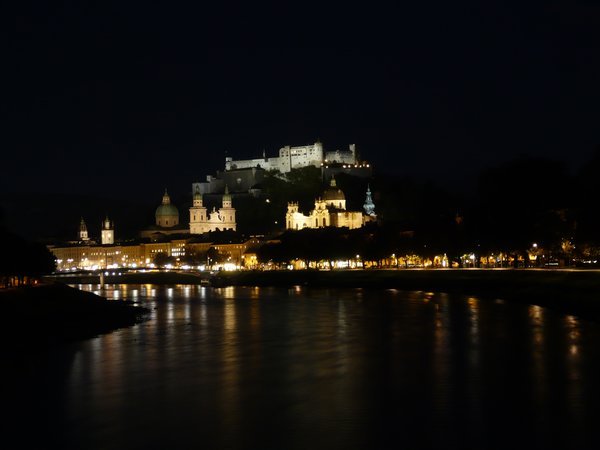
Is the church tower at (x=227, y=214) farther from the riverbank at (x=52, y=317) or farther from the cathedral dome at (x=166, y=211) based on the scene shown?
the riverbank at (x=52, y=317)

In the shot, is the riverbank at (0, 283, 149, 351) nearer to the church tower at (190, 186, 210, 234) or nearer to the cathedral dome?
the church tower at (190, 186, 210, 234)

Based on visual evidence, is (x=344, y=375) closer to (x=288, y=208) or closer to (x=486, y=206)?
(x=486, y=206)

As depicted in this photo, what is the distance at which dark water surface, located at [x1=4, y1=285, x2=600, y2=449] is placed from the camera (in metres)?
19.9

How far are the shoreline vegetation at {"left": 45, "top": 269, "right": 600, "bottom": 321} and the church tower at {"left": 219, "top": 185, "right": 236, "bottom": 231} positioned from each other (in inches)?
1594

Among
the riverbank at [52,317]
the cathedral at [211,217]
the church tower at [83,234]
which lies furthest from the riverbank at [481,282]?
the church tower at [83,234]

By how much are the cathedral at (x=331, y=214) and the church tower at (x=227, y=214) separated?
59.5ft

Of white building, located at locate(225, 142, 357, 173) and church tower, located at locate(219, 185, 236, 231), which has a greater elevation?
white building, located at locate(225, 142, 357, 173)

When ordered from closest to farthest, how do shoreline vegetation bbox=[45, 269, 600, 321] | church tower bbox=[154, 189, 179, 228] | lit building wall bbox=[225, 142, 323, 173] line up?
shoreline vegetation bbox=[45, 269, 600, 321] → lit building wall bbox=[225, 142, 323, 173] → church tower bbox=[154, 189, 179, 228]

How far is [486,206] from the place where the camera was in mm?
65688

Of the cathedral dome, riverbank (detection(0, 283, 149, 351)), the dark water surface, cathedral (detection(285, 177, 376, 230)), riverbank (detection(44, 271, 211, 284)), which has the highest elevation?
the cathedral dome

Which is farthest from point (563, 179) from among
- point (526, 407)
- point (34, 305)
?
point (526, 407)

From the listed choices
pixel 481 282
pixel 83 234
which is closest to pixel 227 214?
pixel 83 234

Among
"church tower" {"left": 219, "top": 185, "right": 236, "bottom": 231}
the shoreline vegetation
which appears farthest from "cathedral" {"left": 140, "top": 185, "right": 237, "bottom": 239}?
the shoreline vegetation

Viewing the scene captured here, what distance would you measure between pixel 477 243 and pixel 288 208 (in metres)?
74.2
